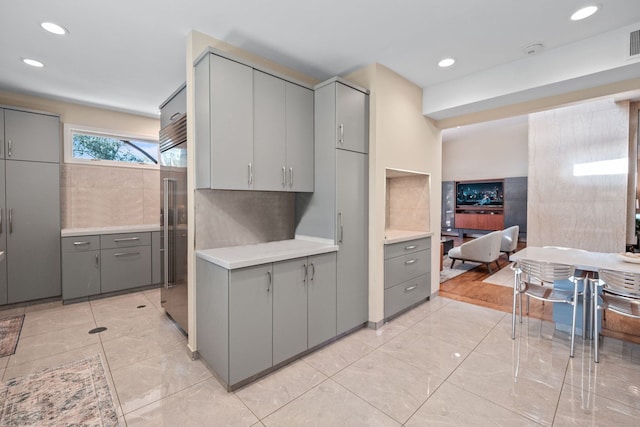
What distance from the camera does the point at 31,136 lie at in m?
3.56

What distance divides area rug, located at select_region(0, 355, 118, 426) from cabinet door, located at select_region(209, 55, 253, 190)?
1.63 meters

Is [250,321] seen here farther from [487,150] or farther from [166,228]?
[487,150]

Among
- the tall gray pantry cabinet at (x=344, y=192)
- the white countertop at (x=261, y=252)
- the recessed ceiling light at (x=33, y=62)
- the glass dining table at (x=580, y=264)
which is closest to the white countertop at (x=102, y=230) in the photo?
the recessed ceiling light at (x=33, y=62)

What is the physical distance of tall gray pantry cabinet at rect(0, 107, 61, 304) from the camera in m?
3.43

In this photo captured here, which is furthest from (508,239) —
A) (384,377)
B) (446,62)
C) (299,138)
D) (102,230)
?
(102,230)

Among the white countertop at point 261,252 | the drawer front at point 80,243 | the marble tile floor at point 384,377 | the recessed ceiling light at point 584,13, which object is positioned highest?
the recessed ceiling light at point 584,13

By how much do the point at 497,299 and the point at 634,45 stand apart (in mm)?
2986

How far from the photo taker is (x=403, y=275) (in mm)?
3336

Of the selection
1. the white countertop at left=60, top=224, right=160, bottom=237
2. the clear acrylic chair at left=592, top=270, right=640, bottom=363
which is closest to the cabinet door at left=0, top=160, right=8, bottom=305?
the white countertop at left=60, top=224, right=160, bottom=237

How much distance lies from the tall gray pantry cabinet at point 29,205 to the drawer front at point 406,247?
4.21 meters

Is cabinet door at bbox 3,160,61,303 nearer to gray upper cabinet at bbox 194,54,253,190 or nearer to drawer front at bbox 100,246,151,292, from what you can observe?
drawer front at bbox 100,246,151,292

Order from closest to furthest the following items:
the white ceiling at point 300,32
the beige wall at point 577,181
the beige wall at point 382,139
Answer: the white ceiling at point 300,32
the beige wall at point 382,139
the beige wall at point 577,181

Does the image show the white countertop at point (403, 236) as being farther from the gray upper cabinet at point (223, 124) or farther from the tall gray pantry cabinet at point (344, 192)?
the gray upper cabinet at point (223, 124)

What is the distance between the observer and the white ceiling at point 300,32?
82.3 inches
